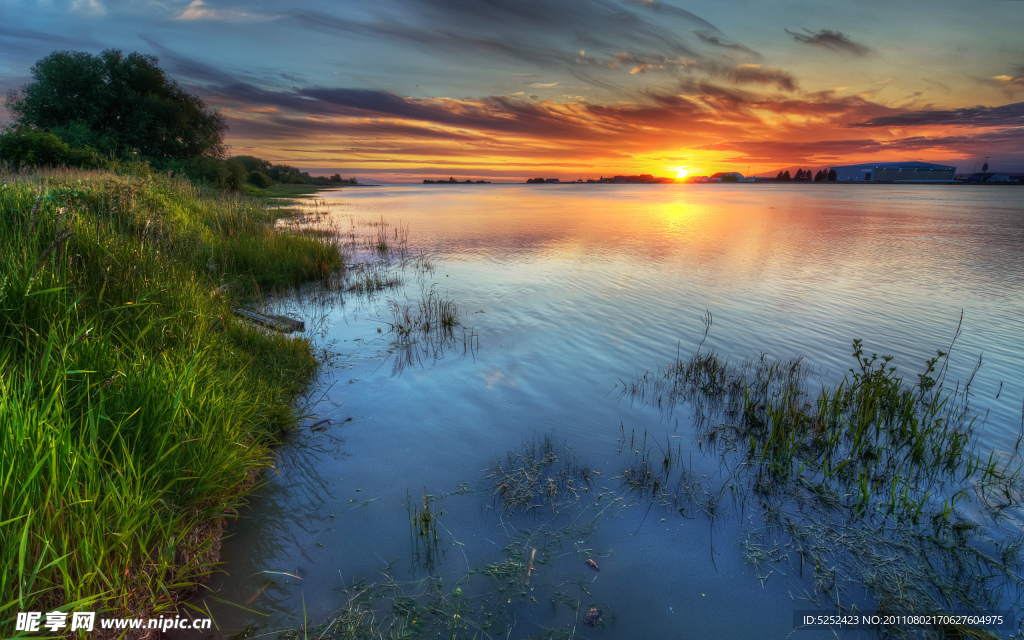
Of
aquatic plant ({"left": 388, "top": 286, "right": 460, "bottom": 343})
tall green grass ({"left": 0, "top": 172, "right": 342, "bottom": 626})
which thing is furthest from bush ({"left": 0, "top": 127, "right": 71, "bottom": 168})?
tall green grass ({"left": 0, "top": 172, "right": 342, "bottom": 626})

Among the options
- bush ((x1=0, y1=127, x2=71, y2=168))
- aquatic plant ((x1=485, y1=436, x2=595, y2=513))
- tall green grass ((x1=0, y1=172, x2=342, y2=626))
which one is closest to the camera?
tall green grass ((x1=0, y1=172, x2=342, y2=626))

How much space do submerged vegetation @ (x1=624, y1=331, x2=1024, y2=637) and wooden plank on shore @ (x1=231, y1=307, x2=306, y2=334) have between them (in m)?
7.30

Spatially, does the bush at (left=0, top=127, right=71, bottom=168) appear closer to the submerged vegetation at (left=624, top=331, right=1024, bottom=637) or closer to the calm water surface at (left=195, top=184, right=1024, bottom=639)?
the calm water surface at (left=195, top=184, right=1024, bottom=639)

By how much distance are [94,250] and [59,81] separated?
175 feet

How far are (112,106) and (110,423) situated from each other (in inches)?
2200

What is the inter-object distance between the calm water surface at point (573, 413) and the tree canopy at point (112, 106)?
42907 mm

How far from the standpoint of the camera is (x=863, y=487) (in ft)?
15.9

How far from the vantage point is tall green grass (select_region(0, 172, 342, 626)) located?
8.39 feet

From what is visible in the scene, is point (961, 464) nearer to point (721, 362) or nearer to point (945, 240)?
point (721, 362)

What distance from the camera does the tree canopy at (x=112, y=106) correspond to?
38875mm

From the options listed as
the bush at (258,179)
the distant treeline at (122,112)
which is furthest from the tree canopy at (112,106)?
the bush at (258,179)

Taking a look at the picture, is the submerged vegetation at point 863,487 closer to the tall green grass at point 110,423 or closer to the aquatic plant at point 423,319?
the tall green grass at point 110,423

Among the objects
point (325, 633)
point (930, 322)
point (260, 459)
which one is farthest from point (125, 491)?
point (930, 322)

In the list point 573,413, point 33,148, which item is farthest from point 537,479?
point 33,148
